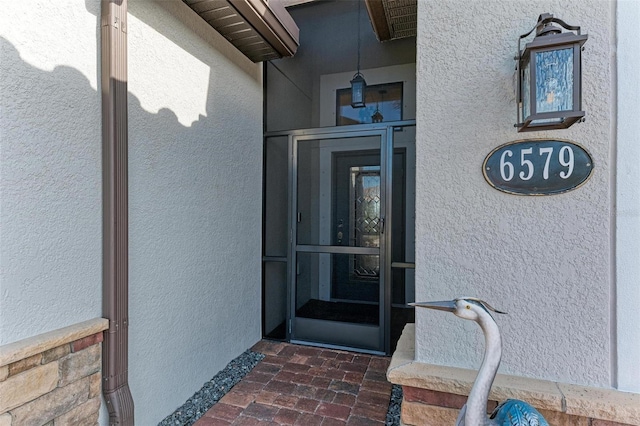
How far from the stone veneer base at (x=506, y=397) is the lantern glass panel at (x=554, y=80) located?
58.3 inches

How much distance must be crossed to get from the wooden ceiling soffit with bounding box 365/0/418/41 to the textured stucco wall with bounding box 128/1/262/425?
5.10 feet

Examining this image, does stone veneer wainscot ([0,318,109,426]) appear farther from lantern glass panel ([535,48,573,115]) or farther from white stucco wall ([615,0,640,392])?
white stucco wall ([615,0,640,392])

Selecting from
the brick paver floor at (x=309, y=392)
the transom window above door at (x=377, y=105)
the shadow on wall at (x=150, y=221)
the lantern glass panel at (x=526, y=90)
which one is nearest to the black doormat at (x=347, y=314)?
the brick paver floor at (x=309, y=392)

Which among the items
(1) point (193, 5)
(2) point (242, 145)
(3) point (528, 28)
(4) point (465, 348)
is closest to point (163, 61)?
(1) point (193, 5)

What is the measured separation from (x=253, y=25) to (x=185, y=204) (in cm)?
182

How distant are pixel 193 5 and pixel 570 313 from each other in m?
3.56

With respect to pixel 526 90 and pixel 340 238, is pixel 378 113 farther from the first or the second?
pixel 526 90

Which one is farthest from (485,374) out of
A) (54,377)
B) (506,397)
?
(54,377)

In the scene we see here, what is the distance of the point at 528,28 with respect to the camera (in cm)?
182

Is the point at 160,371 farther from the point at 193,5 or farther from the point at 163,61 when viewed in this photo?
the point at 193,5

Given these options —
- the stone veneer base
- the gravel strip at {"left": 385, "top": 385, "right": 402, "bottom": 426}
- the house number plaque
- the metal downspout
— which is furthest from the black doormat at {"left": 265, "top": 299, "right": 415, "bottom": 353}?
the house number plaque

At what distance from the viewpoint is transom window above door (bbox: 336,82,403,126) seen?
16.1ft

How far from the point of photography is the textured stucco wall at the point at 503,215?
172 cm

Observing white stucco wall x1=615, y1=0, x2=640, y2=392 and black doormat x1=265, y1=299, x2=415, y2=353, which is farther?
black doormat x1=265, y1=299, x2=415, y2=353
